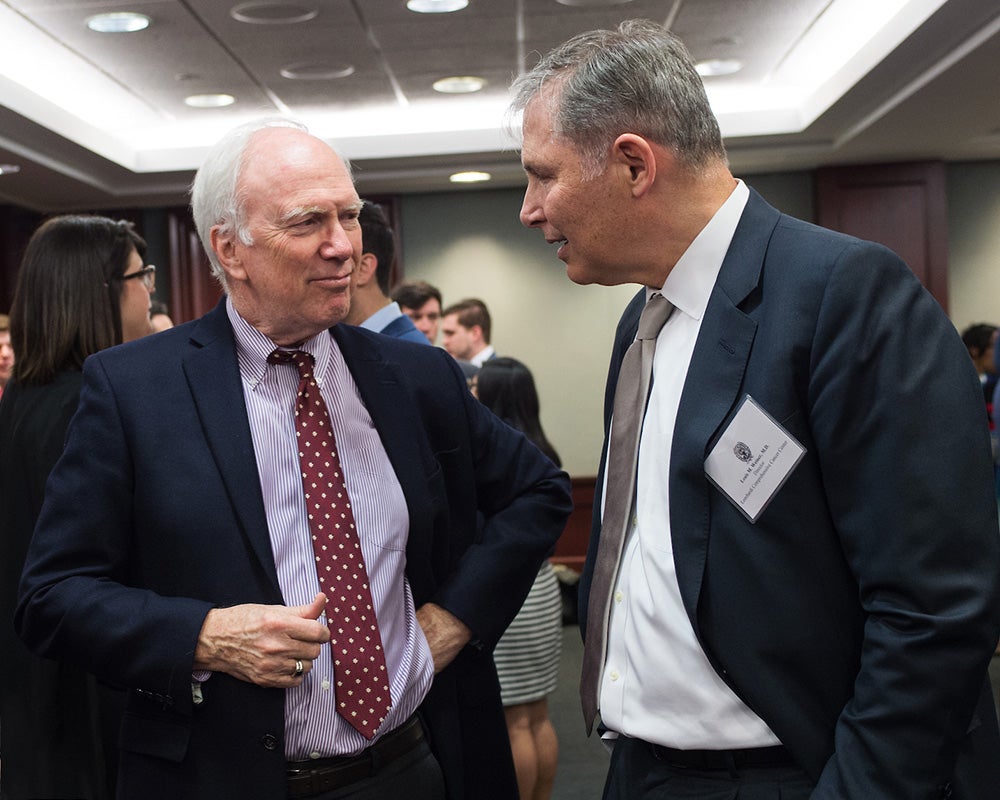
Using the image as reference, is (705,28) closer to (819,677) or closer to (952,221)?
(952,221)

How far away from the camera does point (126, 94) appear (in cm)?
661

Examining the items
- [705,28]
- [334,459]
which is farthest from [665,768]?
[705,28]

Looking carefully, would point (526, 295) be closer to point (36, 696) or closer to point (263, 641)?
point (36, 696)

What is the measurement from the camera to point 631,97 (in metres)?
1.34

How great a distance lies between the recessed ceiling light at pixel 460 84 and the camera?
6.56 metres

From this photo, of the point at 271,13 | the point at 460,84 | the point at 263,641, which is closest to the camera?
the point at 263,641

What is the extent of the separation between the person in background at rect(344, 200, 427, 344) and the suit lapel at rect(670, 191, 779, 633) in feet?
5.37

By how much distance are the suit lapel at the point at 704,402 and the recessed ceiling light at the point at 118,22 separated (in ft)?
14.8

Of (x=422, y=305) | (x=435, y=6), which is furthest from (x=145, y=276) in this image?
(x=435, y=6)

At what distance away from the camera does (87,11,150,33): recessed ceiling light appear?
199 inches

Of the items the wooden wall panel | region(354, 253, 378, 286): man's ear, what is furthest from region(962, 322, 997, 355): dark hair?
Result: region(354, 253, 378, 286): man's ear

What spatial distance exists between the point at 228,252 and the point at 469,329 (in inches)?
184

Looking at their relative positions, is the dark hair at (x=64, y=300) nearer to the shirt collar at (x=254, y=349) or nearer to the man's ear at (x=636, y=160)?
the shirt collar at (x=254, y=349)

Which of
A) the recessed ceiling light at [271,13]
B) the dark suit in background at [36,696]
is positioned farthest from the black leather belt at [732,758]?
the recessed ceiling light at [271,13]
